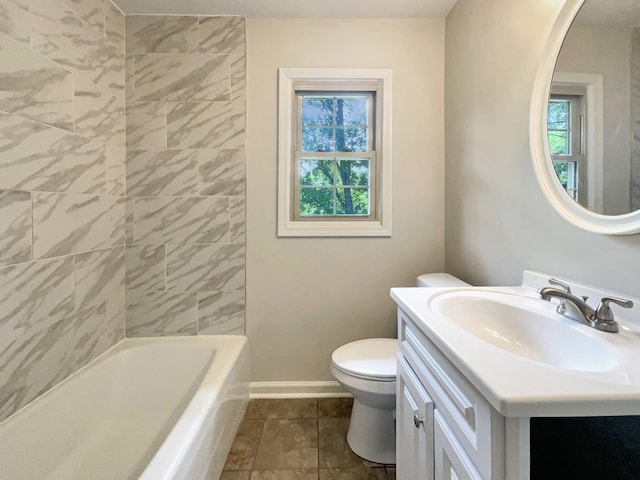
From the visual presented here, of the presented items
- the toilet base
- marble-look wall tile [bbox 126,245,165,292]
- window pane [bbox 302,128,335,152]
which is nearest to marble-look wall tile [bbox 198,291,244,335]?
marble-look wall tile [bbox 126,245,165,292]

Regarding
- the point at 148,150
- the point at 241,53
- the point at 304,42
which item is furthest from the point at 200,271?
the point at 304,42

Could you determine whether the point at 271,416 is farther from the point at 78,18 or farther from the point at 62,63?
the point at 78,18

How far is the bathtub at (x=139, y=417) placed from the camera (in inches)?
40.4

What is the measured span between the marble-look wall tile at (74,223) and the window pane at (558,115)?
196 cm

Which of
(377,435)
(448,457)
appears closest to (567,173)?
(448,457)

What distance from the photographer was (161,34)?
1.80m

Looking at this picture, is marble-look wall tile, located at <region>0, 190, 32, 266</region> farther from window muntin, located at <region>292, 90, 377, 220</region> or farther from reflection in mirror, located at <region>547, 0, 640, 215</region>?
reflection in mirror, located at <region>547, 0, 640, 215</region>

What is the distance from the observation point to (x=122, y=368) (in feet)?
5.29

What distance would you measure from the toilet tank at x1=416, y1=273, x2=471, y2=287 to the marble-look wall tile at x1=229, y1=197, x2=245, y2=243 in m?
1.09

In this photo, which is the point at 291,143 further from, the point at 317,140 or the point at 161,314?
the point at 161,314

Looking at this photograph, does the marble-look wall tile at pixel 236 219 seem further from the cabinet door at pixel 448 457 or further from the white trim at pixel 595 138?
the white trim at pixel 595 138

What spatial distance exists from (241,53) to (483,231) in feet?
5.63

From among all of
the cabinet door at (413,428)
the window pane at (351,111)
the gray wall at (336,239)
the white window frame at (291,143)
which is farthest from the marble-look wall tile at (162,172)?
the cabinet door at (413,428)

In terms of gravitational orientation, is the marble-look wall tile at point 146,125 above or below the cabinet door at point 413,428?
above
